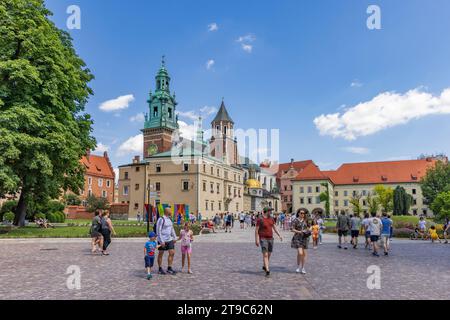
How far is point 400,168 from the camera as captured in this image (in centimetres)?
9781

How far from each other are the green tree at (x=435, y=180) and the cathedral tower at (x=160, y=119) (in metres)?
58.0

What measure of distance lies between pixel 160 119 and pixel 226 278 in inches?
3370

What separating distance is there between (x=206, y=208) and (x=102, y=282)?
63.7 metres

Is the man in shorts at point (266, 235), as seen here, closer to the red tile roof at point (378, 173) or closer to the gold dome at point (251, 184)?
the red tile roof at point (378, 173)

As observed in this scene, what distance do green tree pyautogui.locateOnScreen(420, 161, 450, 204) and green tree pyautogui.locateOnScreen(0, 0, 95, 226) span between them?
252 feet

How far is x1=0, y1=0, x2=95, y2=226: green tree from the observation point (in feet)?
76.4

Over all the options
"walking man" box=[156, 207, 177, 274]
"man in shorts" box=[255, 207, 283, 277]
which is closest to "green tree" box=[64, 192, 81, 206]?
"walking man" box=[156, 207, 177, 274]

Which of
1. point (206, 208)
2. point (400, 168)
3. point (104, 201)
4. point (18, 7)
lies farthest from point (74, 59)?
point (400, 168)

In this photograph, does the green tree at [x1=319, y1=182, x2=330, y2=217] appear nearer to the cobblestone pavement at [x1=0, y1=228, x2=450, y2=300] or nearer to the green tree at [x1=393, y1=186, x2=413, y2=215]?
the green tree at [x1=393, y1=186, x2=413, y2=215]

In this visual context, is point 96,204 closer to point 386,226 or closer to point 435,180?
point 386,226

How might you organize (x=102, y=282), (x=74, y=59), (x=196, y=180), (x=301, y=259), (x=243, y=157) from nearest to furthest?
(x=102, y=282)
(x=301, y=259)
(x=74, y=59)
(x=196, y=180)
(x=243, y=157)

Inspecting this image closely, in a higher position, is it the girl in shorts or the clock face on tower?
the clock face on tower

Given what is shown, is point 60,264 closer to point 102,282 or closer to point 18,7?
point 102,282

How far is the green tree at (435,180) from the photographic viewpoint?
81250 millimetres
